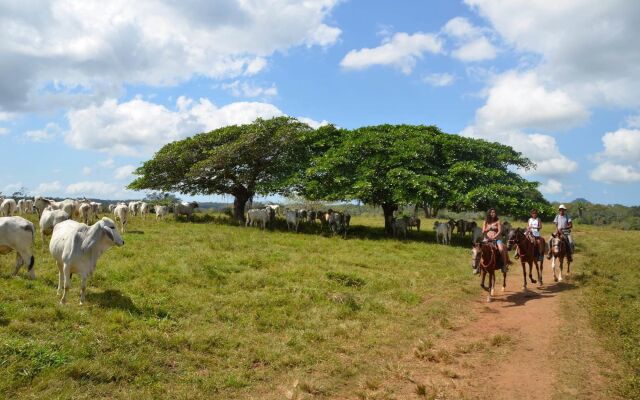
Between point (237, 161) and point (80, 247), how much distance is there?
22.7m

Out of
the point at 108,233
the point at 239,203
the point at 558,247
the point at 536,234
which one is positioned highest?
the point at 239,203

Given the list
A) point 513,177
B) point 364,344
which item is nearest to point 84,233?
point 364,344

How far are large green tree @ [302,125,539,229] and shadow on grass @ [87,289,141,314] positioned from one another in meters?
18.5

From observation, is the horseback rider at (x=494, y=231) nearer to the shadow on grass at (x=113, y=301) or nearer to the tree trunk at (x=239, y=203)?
the shadow on grass at (x=113, y=301)

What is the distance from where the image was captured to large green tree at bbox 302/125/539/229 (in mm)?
27016

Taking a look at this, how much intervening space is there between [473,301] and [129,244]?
1372 cm

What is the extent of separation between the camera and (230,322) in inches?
414

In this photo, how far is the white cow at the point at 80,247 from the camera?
404 inches

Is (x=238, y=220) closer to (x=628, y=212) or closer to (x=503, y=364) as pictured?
(x=503, y=364)

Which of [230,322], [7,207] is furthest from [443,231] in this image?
[7,207]

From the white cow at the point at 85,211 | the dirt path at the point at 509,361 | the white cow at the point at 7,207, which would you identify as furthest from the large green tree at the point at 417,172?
the white cow at the point at 7,207

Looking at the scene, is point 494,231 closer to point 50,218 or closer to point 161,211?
point 50,218

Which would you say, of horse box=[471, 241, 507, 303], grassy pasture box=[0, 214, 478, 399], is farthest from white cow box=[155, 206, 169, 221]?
horse box=[471, 241, 507, 303]

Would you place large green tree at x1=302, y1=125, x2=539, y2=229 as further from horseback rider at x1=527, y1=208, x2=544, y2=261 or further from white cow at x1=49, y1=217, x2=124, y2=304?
white cow at x1=49, y1=217, x2=124, y2=304
